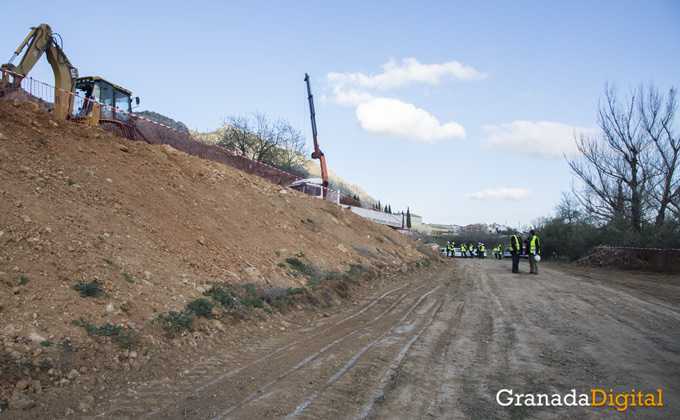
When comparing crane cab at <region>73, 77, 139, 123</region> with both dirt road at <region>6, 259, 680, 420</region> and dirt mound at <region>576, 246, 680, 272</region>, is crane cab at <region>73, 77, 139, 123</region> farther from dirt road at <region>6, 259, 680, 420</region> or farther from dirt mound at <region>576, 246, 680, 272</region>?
dirt mound at <region>576, 246, 680, 272</region>

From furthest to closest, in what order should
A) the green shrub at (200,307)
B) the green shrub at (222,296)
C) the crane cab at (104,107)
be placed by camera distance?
the crane cab at (104,107) < the green shrub at (222,296) < the green shrub at (200,307)

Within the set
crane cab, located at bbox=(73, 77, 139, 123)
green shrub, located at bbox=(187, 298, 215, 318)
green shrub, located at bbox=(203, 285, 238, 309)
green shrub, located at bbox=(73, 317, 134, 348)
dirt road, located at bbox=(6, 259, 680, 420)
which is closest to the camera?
dirt road, located at bbox=(6, 259, 680, 420)

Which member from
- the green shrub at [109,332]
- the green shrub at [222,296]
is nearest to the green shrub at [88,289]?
the green shrub at [109,332]

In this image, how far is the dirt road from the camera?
13.0ft

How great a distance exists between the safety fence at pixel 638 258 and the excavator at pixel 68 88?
24.9 metres

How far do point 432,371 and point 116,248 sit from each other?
6.09 meters

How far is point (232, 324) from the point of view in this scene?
7.15 metres

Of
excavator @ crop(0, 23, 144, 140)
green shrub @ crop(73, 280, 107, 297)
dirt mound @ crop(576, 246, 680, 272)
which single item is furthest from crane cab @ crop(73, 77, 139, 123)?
dirt mound @ crop(576, 246, 680, 272)

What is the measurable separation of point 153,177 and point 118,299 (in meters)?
6.39

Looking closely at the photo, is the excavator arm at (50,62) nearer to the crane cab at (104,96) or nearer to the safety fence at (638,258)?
the crane cab at (104,96)

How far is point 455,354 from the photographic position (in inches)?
226

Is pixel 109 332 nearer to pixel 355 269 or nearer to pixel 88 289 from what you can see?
pixel 88 289

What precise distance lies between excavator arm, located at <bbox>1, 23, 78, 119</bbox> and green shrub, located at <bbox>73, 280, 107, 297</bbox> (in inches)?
366

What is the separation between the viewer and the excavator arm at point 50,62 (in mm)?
12844
